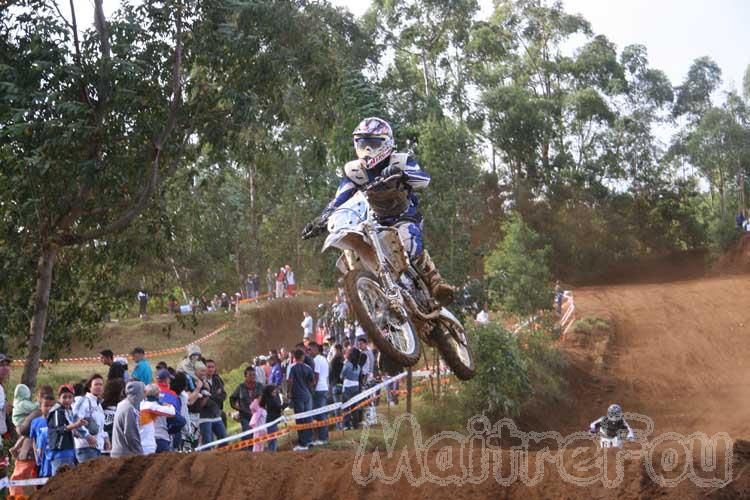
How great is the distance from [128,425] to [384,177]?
483 centimetres

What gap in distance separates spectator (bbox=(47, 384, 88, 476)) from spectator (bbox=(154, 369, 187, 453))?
1.35 metres

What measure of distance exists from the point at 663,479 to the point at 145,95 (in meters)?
10.5

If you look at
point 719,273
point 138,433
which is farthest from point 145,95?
point 719,273

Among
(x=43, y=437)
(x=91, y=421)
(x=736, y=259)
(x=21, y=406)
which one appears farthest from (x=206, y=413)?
(x=736, y=259)

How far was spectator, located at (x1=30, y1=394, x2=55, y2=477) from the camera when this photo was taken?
12.3 meters

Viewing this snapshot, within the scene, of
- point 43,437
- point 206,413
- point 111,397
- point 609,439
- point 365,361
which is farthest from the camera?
point 365,361

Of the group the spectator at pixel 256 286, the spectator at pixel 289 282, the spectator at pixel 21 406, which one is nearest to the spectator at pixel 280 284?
the spectator at pixel 289 282

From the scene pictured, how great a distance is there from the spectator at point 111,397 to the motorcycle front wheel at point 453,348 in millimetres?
4329

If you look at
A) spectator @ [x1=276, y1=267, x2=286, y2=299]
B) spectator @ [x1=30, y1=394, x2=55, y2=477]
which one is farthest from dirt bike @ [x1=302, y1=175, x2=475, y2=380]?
spectator @ [x1=276, y1=267, x2=286, y2=299]

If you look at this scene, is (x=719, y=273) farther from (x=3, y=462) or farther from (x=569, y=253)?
(x=3, y=462)

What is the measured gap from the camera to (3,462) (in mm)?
13672

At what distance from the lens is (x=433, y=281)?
12586mm

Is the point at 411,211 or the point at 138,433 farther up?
the point at 411,211

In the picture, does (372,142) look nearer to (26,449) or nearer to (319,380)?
(26,449)
